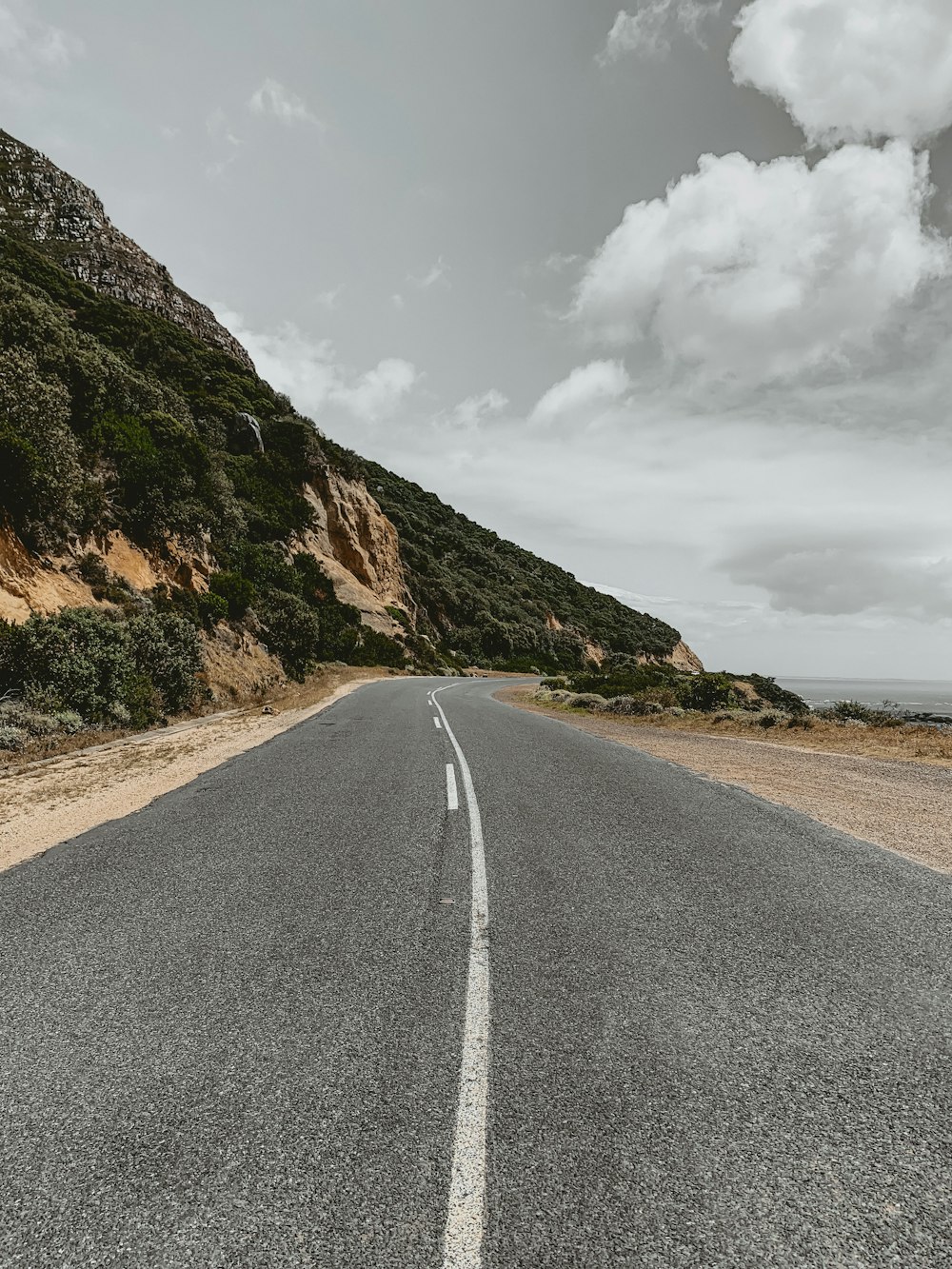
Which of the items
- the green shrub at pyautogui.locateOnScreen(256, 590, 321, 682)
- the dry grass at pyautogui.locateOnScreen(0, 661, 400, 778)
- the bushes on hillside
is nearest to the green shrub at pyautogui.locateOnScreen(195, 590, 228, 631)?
the dry grass at pyautogui.locateOnScreen(0, 661, 400, 778)

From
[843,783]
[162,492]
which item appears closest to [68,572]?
[162,492]

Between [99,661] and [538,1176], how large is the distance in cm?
1391

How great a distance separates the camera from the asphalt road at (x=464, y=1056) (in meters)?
2.02

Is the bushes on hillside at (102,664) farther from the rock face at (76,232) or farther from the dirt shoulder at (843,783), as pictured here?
the rock face at (76,232)

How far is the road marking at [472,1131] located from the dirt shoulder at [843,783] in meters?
4.96

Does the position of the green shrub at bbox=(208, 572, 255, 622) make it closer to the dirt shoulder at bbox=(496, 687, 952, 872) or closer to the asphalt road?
the dirt shoulder at bbox=(496, 687, 952, 872)

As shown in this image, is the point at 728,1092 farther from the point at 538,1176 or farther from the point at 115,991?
the point at 115,991

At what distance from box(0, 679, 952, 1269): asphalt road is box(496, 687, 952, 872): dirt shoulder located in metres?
1.17

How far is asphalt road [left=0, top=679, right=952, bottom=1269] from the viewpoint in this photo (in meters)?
2.02

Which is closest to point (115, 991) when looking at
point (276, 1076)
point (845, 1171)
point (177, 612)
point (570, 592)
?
point (276, 1076)

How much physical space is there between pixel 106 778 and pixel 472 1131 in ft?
27.6

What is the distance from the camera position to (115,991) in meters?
3.43

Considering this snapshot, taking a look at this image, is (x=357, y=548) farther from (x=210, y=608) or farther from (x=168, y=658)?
(x=168, y=658)

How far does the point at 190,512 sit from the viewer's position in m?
23.0
